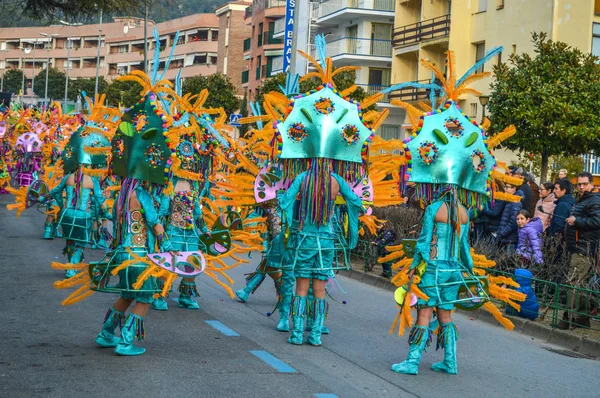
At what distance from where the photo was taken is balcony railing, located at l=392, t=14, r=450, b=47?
1617 inches

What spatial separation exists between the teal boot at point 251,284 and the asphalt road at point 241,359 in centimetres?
12

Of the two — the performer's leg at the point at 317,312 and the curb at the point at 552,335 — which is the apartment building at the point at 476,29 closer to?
the curb at the point at 552,335

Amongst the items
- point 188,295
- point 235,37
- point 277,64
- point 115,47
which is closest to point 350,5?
point 277,64

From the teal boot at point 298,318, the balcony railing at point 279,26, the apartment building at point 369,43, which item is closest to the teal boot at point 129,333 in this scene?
the teal boot at point 298,318

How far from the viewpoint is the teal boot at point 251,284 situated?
12.1 m

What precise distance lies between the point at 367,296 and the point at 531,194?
3.18 m

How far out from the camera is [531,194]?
1519cm

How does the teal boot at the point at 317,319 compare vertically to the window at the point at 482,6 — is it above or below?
below

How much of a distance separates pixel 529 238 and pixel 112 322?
6987 millimetres

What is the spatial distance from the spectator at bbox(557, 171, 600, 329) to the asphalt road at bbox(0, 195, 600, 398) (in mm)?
1075

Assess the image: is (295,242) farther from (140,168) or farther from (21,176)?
(21,176)

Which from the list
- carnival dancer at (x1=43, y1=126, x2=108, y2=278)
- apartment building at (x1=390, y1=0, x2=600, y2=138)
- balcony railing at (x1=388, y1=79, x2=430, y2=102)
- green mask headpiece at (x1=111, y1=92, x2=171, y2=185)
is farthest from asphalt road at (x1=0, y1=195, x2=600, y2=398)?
balcony railing at (x1=388, y1=79, x2=430, y2=102)

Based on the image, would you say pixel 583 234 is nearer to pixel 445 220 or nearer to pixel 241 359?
pixel 445 220

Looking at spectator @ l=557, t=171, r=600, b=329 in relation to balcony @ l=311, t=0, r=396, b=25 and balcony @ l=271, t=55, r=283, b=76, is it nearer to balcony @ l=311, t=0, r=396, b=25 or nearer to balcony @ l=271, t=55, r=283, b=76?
balcony @ l=311, t=0, r=396, b=25
